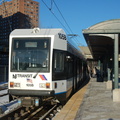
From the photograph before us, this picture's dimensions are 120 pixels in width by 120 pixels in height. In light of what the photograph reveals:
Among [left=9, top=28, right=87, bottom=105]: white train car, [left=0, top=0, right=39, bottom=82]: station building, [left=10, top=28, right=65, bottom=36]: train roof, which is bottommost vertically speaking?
[left=9, top=28, right=87, bottom=105]: white train car

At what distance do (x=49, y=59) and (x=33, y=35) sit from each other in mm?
1182

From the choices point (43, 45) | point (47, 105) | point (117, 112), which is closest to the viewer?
point (117, 112)

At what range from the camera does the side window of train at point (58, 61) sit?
27.9 feet

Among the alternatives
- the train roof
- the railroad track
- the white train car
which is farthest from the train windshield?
the railroad track

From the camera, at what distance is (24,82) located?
8336 millimetres

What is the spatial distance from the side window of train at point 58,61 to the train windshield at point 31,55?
1.25 feet

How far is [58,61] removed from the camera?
8.75m

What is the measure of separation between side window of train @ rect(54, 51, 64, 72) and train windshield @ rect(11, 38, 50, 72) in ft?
1.25

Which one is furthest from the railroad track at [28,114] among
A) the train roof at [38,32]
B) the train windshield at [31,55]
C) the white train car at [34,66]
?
the train roof at [38,32]

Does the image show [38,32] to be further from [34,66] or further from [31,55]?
[34,66]

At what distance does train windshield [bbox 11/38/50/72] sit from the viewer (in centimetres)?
830

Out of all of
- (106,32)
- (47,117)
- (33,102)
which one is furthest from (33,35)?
(106,32)

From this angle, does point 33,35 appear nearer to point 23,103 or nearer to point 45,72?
point 45,72

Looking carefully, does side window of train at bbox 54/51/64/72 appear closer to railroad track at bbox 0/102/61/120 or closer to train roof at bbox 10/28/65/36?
train roof at bbox 10/28/65/36
